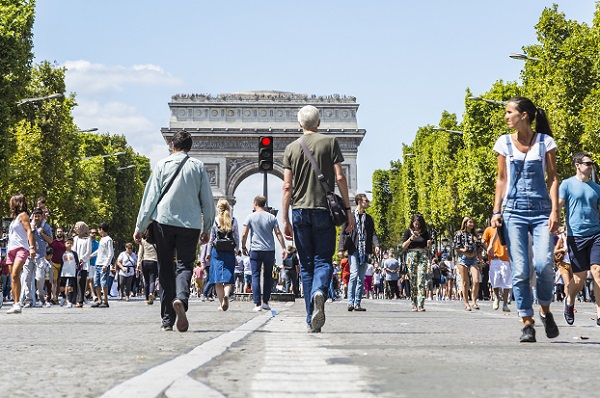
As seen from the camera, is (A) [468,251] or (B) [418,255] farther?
Answer: (A) [468,251]

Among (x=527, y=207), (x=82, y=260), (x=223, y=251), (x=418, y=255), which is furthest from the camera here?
(x=82, y=260)

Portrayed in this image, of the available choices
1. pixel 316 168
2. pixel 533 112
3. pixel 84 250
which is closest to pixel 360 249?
pixel 84 250

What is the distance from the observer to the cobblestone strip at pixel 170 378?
480cm

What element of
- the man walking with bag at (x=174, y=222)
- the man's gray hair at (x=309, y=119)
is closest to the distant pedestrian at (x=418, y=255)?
the man's gray hair at (x=309, y=119)

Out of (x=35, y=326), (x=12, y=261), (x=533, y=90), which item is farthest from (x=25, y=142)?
(x=35, y=326)

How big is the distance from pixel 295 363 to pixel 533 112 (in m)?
3.64

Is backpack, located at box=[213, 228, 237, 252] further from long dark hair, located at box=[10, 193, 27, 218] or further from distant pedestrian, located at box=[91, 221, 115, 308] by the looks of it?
distant pedestrian, located at box=[91, 221, 115, 308]

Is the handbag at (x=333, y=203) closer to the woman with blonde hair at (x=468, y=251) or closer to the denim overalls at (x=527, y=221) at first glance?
the denim overalls at (x=527, y=221)

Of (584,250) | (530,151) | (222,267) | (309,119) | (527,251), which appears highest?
(309,119)

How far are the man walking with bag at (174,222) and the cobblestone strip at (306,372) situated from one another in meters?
1.95

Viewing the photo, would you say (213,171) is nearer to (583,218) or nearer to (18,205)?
(18,205)

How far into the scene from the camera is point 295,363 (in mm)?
6293

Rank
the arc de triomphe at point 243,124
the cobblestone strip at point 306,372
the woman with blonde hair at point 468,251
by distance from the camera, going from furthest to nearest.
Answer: the arc de triomphe at point 243,124
the woman with blonde hair at point 468,251
the cobblestone strip at point 306,372

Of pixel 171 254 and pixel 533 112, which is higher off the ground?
pixel 533 112
